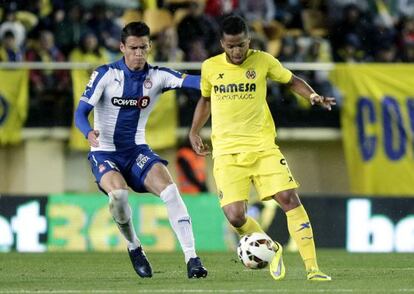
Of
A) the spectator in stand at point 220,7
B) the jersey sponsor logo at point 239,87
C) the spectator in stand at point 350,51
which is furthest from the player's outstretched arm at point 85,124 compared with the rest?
the spectator in stand at point 350,51

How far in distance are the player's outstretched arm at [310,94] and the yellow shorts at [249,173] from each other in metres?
0.53

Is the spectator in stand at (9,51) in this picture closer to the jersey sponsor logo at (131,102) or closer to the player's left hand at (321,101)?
the jersey sponsor logo at (131,102)

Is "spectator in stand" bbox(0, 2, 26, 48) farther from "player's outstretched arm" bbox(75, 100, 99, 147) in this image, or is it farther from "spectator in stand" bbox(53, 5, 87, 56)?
"player's outstretched arm" bbox(75, 100, 99, 147)

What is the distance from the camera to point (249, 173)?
10883 millimetres

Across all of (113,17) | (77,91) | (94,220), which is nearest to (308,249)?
(94,220)

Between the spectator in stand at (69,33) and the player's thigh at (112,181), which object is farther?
the spectator in stand at (69,33)

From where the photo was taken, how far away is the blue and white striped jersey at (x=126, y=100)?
11.5m

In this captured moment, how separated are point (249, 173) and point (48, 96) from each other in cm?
851

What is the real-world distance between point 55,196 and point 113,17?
3461 mm

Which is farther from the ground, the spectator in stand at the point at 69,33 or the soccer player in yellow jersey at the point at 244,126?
the spectator in stand at the point at 69,33

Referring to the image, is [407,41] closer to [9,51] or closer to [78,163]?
[78,163]

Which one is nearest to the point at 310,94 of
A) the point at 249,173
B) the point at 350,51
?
the point at 249,173

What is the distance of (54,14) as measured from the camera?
19516 mm

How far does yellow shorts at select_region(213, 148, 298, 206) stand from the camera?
10.7 m
